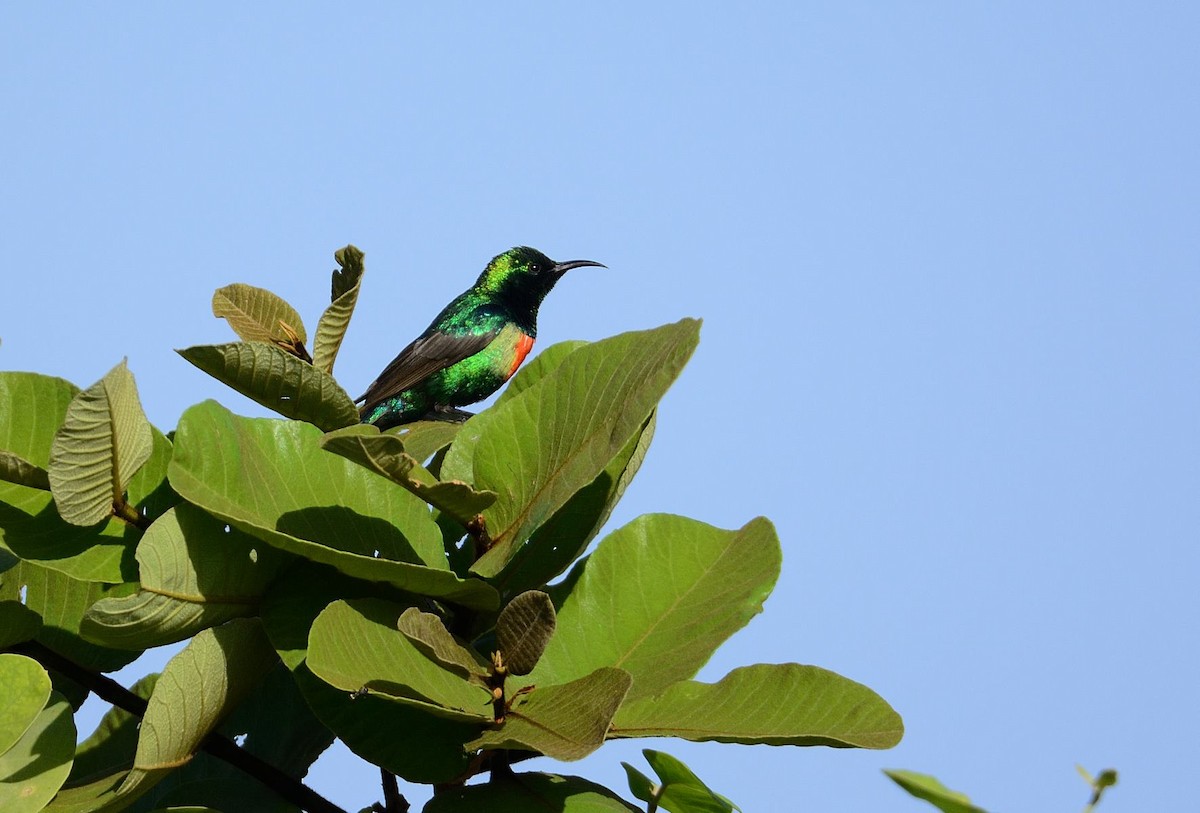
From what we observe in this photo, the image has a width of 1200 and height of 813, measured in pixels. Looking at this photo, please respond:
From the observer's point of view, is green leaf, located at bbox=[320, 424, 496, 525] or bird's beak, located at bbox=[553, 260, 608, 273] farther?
bird's beak, located at bbox=[553, 260, 608, 273]

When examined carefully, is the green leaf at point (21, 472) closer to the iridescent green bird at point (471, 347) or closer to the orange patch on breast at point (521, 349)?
the iridescent green bird at point (471, 347)

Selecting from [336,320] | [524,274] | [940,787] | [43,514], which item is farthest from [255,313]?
[524,274]

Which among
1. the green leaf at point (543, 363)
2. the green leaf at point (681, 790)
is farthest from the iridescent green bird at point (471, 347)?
the green leaf at point (681, 790)

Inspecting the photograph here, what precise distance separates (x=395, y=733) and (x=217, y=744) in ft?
0.66

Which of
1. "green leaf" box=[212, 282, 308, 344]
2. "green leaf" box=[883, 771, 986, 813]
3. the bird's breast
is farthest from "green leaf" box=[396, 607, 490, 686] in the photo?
the bird's breast

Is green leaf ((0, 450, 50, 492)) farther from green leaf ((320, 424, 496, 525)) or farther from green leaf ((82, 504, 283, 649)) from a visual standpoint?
green leaf ((320, 424, 496, 525))

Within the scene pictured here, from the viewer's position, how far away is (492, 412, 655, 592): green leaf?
1.42 m

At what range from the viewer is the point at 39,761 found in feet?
4.32

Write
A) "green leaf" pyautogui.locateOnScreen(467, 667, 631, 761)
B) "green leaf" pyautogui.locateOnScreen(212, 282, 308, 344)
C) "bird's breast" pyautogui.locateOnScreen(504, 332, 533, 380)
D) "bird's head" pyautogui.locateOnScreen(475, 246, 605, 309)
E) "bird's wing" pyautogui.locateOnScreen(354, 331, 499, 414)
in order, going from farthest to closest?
"bird's head" pyautogui.locateOnScreen(475, 246, 605, 309)
"bird's breast" pyautogui.locateOnScreen(504, 332, 533, 380)
"bird's wing" pyautogui.locateOnScreen(354, 331, 499, 414)
"green leaf" pyautogui.locateOnScreen(212, 282, 308, 344)
"green leaf" pyautogui.locateOnScreen(467, 667, 631, 761)

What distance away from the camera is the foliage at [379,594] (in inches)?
48.8

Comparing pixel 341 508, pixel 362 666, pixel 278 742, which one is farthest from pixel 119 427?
pixel 278 742

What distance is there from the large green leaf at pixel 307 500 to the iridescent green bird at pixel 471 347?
436cm

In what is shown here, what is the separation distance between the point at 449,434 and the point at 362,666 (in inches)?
16.5

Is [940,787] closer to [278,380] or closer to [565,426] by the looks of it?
[565,426]
